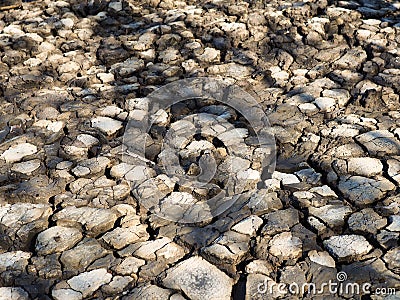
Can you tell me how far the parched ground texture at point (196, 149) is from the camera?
1987 mm

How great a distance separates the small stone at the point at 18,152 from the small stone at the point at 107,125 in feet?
1.06

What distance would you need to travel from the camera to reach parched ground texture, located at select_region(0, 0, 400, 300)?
199cm

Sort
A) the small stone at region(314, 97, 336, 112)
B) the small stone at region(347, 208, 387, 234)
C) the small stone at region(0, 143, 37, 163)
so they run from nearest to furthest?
the small stone at region(347, 208, 387, 234), the small stone at region(0, 143, 37, 163), the small stone at region(314, 97, 336, 112)

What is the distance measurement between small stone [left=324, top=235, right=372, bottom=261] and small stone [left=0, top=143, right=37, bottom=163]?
1.41 meters

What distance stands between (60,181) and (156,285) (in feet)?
2.53

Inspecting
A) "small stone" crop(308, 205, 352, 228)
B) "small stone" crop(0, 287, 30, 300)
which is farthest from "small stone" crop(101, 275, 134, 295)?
"small stone" crop(308, 205, 352, 228)

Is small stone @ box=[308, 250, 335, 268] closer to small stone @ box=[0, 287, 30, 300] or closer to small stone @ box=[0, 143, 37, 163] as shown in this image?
small stone @ box=[0, 287, 30, 300]

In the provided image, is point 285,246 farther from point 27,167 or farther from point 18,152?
point 18,152

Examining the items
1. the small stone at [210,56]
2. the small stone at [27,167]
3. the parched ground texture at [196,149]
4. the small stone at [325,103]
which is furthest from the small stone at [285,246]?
the small stone at [210,56]

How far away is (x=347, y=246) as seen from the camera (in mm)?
2023

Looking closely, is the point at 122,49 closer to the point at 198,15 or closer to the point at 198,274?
the point at 198,15

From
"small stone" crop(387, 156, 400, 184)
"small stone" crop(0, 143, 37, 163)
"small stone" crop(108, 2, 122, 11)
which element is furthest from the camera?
"small stone" crop(108, 2, 122, 11)

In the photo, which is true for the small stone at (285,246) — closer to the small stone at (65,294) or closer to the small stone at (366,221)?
the small stone at (366,221)

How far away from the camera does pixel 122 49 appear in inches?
138
